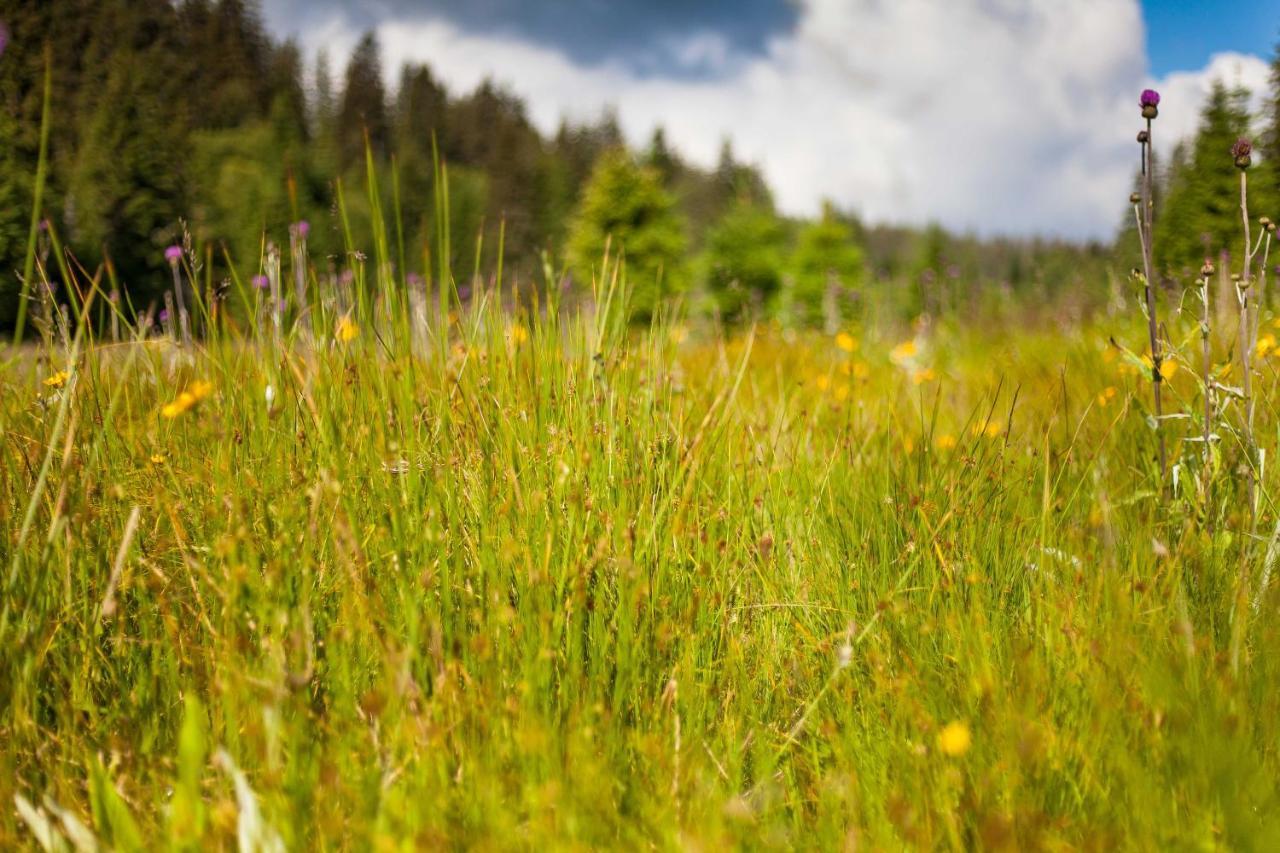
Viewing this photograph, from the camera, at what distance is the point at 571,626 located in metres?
1.42

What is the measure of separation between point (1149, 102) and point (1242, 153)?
24 centimetres

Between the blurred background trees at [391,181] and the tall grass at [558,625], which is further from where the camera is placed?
the blurred background trees at [391,181]

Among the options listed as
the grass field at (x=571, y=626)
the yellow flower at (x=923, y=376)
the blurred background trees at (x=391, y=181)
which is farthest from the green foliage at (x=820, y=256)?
the grass field at (x=571, y=626)

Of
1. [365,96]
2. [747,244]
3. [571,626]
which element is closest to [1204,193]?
[747,244]

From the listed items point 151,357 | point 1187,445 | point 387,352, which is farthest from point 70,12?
point 1187,445

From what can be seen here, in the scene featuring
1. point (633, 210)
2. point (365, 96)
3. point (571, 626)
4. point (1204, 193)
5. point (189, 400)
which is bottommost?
point (571, 626)

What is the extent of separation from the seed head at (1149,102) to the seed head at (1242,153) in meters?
0.18

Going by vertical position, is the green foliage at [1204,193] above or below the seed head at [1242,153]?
above

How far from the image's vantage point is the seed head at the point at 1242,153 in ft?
5.70

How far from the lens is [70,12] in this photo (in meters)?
2.62

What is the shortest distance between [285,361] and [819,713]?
139 centimetres

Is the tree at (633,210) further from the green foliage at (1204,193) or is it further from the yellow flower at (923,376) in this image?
the yellow flower at (923,376)

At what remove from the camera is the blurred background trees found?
2.48 metres

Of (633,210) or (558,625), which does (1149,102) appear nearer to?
(558,625)
